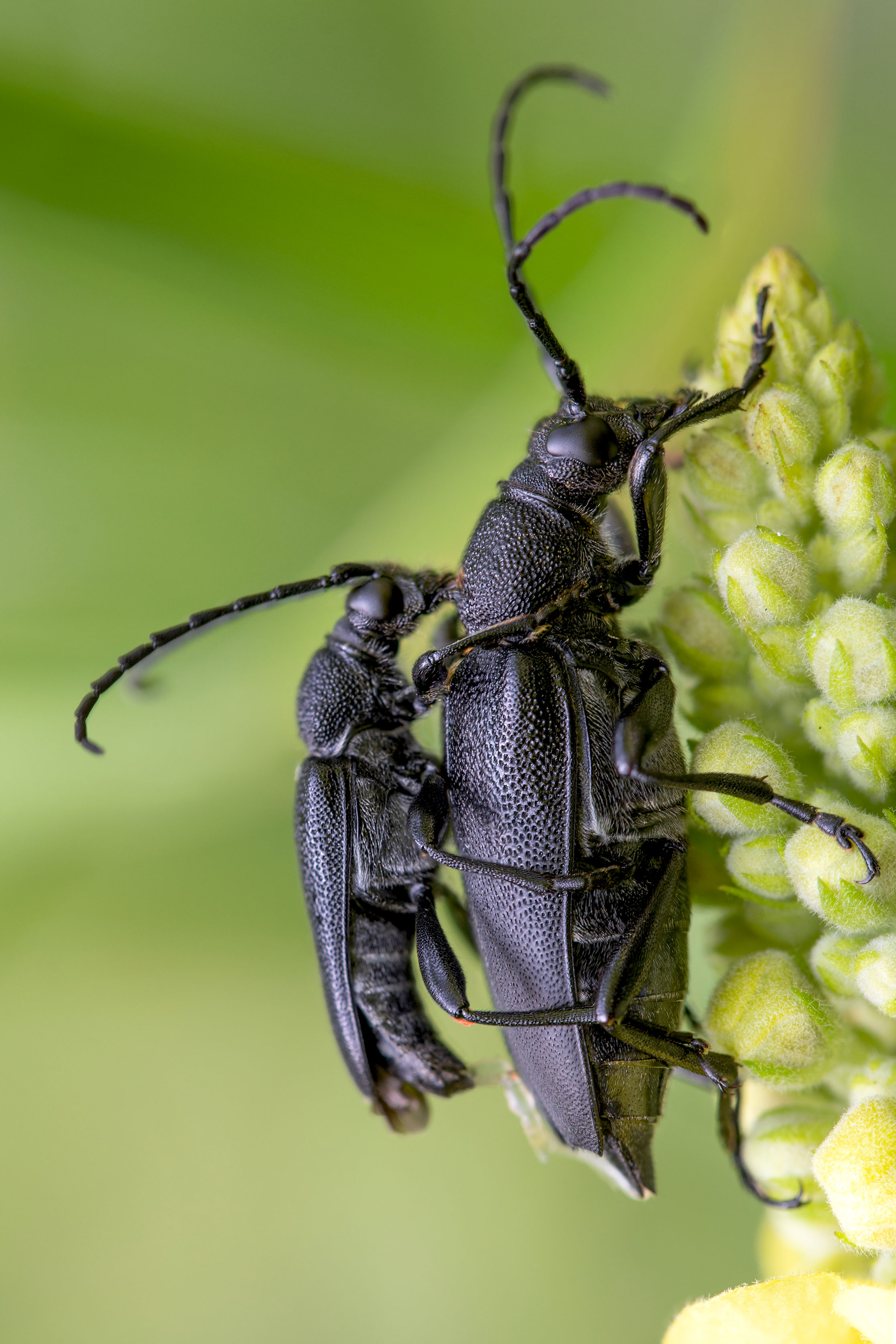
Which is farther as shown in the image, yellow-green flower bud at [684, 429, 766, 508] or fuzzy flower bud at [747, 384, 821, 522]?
yellow-green flower bud at [684, 429, 766, 508]

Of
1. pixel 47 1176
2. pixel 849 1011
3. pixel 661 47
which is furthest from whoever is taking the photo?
pixel 47 1176

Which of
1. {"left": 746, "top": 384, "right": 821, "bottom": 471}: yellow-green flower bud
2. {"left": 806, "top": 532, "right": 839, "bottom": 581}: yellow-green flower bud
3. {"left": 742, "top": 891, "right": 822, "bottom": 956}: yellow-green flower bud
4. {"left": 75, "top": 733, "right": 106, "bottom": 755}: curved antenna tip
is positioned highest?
{"left": 75, "top": 733, "right": 106, "bottom": 755}: curved antenna tip

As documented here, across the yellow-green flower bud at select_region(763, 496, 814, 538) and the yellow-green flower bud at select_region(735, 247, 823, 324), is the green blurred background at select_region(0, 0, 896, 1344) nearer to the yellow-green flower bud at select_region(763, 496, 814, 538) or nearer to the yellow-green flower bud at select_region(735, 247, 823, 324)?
the yellow-green flower bud at select_region(735, 247, 823, 324)

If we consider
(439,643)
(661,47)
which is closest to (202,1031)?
(439,643)

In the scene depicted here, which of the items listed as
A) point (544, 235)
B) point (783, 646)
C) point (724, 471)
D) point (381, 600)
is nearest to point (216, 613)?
point (381, 600)

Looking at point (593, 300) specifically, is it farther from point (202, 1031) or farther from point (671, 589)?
point (202, 1031)

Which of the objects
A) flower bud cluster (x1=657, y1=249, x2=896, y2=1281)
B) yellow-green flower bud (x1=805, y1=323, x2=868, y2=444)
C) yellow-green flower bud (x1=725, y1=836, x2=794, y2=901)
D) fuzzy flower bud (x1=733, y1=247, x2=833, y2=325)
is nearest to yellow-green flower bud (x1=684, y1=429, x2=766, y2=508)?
flower bud cluster (x1=657, y1=249, x2=896, y2=1281)

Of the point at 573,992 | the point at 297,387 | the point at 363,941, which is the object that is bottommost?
the point at 573,992
